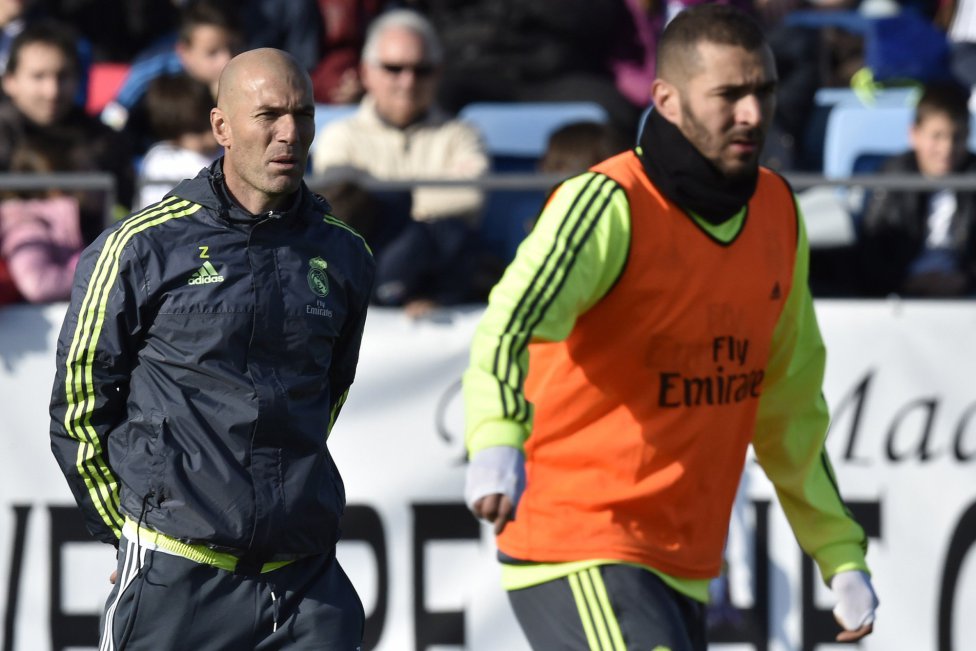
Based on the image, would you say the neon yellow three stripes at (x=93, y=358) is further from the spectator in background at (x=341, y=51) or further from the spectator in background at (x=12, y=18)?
the spectator in background at (x=341, y=51)

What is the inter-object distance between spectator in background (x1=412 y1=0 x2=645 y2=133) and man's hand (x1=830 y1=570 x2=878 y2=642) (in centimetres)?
463

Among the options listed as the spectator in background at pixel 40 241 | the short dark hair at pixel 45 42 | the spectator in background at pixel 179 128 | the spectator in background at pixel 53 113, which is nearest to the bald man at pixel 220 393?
the spectator in background at pixel 40 241

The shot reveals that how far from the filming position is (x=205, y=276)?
163 inches

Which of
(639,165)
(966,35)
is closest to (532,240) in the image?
(639,165)

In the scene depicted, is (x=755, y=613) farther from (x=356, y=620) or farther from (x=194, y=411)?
(x=194, y=411)

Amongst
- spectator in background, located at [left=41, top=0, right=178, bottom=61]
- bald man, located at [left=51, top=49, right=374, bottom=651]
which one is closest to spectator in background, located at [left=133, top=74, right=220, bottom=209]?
spectator in background, located at [left=41, top=0, right=178, bottom=61]

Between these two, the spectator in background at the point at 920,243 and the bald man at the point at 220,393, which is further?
the spectator in background at the point at 920,243

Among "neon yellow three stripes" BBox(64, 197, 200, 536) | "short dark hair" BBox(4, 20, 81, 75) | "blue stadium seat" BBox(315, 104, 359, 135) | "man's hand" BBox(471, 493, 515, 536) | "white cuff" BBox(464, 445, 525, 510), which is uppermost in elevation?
"short dark hair" BBox(4, 20, 81, 75)

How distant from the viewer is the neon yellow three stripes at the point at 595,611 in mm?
4219

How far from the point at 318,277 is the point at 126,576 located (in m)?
0.90

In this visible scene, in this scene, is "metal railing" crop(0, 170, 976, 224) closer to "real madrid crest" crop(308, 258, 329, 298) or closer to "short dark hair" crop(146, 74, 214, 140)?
"short dark hair" crop(146, 74, 214, 140)

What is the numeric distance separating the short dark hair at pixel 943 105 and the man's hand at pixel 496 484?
15.1ft

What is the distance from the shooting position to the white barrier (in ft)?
21.6

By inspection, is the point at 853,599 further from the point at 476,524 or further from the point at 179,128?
the point at 179,128
